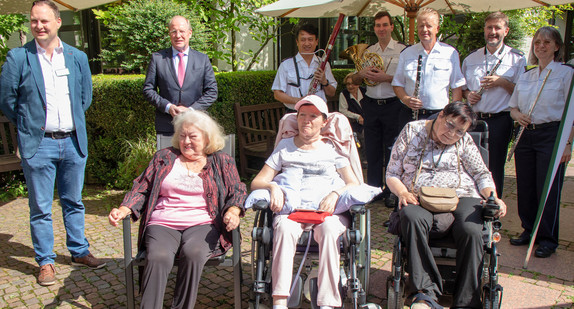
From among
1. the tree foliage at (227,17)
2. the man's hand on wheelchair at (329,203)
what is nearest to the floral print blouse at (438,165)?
the man's hand on wheelchair at (329,203)

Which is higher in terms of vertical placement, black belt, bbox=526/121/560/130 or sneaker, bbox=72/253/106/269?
black belt, bbox=526/121/560/130

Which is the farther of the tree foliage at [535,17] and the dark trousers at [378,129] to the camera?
the tree foliage at [535,17]

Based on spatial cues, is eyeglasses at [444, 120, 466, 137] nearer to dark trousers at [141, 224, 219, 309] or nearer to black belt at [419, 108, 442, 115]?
black belt at [419, 108, 442, 115]

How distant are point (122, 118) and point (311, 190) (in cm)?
386

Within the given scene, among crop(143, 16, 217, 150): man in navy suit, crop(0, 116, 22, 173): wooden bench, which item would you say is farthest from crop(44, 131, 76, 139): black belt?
crop(0, 116, 22, 173): wooden bench

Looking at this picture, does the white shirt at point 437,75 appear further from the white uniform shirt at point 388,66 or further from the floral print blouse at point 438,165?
the floral print blouse at point 438,165

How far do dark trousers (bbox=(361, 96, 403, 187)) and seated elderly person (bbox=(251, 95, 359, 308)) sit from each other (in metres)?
1.98

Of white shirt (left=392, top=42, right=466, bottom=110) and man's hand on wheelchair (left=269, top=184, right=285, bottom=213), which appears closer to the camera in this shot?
man's hand on wheelchair (left=269, top=184, right=285, bottom=213)

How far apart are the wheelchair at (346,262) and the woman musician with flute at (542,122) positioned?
192 cm

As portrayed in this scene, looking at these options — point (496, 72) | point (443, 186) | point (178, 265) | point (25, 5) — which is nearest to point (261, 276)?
point (178, 265)

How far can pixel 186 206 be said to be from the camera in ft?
11.2

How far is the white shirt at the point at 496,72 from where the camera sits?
4602 mm

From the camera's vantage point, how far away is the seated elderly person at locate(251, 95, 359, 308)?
302cm

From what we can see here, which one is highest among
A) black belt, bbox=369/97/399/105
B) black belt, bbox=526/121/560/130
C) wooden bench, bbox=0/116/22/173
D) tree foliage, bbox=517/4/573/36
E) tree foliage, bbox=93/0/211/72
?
tree foliage, bbox=517/4/573/36
